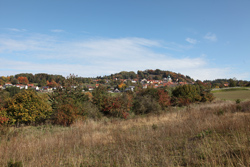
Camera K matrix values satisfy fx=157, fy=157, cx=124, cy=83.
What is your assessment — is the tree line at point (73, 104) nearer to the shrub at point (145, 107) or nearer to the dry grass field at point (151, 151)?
the shrub at point (145, 107)

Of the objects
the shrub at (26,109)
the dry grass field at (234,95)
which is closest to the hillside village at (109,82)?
the shrub at (26,109)

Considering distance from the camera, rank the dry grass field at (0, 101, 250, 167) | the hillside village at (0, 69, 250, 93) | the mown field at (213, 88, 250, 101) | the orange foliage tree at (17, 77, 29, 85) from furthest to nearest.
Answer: the orange foliage tree at (17, 77, 29, 85) → the mown field at (213, 88, 250, 101) → the hillside village at (0, 69, 250, 93) → the dry grass field at (0, 101, 250, 167)

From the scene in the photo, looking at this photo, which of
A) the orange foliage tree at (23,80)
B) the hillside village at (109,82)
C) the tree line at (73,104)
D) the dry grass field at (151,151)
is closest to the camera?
the dry grass field at (151,151)

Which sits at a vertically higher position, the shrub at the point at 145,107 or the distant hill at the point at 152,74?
the distant hill at the point at 152,74

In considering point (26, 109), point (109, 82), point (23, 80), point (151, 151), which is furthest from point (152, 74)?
point (151, 151)

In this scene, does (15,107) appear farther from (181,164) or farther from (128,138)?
(181,164)

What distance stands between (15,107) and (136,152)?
31.2 ft

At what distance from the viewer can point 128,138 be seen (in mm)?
5445

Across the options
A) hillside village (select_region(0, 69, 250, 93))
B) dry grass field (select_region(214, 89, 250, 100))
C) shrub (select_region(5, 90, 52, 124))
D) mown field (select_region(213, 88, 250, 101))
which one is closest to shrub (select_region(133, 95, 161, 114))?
hillside village (select_region(0, 69, 250, 93))

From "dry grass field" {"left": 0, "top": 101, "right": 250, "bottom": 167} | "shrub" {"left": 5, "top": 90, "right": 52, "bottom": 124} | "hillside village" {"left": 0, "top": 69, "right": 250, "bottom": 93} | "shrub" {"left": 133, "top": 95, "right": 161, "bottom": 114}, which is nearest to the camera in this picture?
"dry grass field" {"left": 0, "top": 101, "right": 250, "bottom": 167}

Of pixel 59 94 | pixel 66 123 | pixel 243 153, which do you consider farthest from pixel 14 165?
pixel 59 94

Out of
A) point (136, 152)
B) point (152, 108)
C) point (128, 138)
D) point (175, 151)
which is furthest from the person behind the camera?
point (152, 108)

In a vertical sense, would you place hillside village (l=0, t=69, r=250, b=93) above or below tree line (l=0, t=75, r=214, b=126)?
above

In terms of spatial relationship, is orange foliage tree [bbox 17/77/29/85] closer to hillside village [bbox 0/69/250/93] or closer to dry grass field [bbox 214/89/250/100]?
hillside village [bbox 0/69/250/93]
